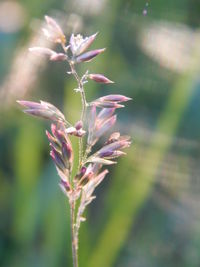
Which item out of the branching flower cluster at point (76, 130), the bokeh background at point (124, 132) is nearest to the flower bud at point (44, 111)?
the branching flower cluster at point (76, 130)

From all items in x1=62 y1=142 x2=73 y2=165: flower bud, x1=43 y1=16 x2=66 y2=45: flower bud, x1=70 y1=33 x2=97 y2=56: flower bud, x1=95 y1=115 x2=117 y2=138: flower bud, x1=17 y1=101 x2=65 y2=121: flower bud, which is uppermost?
x1=43 y1=16 x2=66 y2=45: flower bud

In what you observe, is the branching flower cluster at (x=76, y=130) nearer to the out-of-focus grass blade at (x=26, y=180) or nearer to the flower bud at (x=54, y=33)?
the flower bud at (x=54, y=33)

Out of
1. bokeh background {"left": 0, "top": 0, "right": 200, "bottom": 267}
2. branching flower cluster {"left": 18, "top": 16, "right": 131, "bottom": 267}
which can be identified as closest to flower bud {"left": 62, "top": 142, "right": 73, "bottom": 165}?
branching flower cluster {"left": 18, "top": 16, "right": 131, "bottom": 267}

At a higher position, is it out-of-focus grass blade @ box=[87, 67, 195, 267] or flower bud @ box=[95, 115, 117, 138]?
flower bud @ box=[95, 115, 117, 138]

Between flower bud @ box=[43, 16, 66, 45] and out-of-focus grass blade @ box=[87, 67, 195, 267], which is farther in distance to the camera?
out-of-focus grass blade @ box=[87, 67, 195, 267]

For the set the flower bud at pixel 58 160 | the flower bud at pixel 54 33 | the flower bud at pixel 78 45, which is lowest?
the flower bud at pixel 58 160

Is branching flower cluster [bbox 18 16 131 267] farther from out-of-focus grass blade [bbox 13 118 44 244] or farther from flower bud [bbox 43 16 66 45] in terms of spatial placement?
out-of-focus grass blade [bbox 13 118 44 244]

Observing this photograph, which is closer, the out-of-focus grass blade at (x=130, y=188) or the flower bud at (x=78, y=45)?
the flower bud at (x=78, y=45)

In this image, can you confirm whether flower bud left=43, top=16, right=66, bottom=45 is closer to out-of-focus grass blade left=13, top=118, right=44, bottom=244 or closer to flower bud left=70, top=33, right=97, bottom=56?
flower bud left=70, top=33, right=97, bottom=56

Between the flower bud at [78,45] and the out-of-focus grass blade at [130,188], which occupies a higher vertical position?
the flower bud at [78,45]
